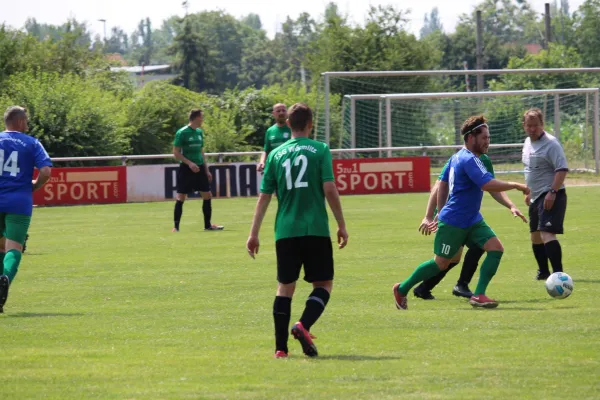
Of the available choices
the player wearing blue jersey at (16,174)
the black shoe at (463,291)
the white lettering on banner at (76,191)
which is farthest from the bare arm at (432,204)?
the white lettering on banner at (76,191)

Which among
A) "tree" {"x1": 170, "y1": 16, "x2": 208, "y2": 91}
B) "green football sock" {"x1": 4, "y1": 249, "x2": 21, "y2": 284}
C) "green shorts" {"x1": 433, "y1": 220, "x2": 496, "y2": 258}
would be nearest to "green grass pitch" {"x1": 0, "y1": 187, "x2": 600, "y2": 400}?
"green football sock" {"x1": 4, "y1": 249, "x2": 21, "y2": 284}

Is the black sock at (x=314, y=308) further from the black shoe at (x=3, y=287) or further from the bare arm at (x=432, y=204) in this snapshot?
the black shoe at (x=3, y=287)

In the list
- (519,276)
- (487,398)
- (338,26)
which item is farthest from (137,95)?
(487,398)

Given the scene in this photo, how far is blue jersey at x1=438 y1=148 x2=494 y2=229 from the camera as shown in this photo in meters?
9.65

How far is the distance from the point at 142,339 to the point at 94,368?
1197 millimetres

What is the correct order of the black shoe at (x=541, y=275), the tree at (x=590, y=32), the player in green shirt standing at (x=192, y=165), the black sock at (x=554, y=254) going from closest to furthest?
the black sock at (x=554, y=254) < the black shoe at (x=541, y=275) < the player in green shirt standing at (x=192, y=165) < the tree at (x=590, y=32)

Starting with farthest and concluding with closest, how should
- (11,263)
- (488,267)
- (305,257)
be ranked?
(11,263)
(488,267)
(305,257)

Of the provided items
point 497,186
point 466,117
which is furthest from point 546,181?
point 466,117

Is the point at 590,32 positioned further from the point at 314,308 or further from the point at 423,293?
the point at 314,308

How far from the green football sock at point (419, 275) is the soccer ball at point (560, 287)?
3.56 feet

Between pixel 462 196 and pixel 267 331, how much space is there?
→ 7.12ft

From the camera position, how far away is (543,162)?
37.9 ft

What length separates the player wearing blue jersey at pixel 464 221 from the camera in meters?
9.67

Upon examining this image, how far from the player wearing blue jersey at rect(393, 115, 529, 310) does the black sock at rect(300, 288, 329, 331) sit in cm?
211
